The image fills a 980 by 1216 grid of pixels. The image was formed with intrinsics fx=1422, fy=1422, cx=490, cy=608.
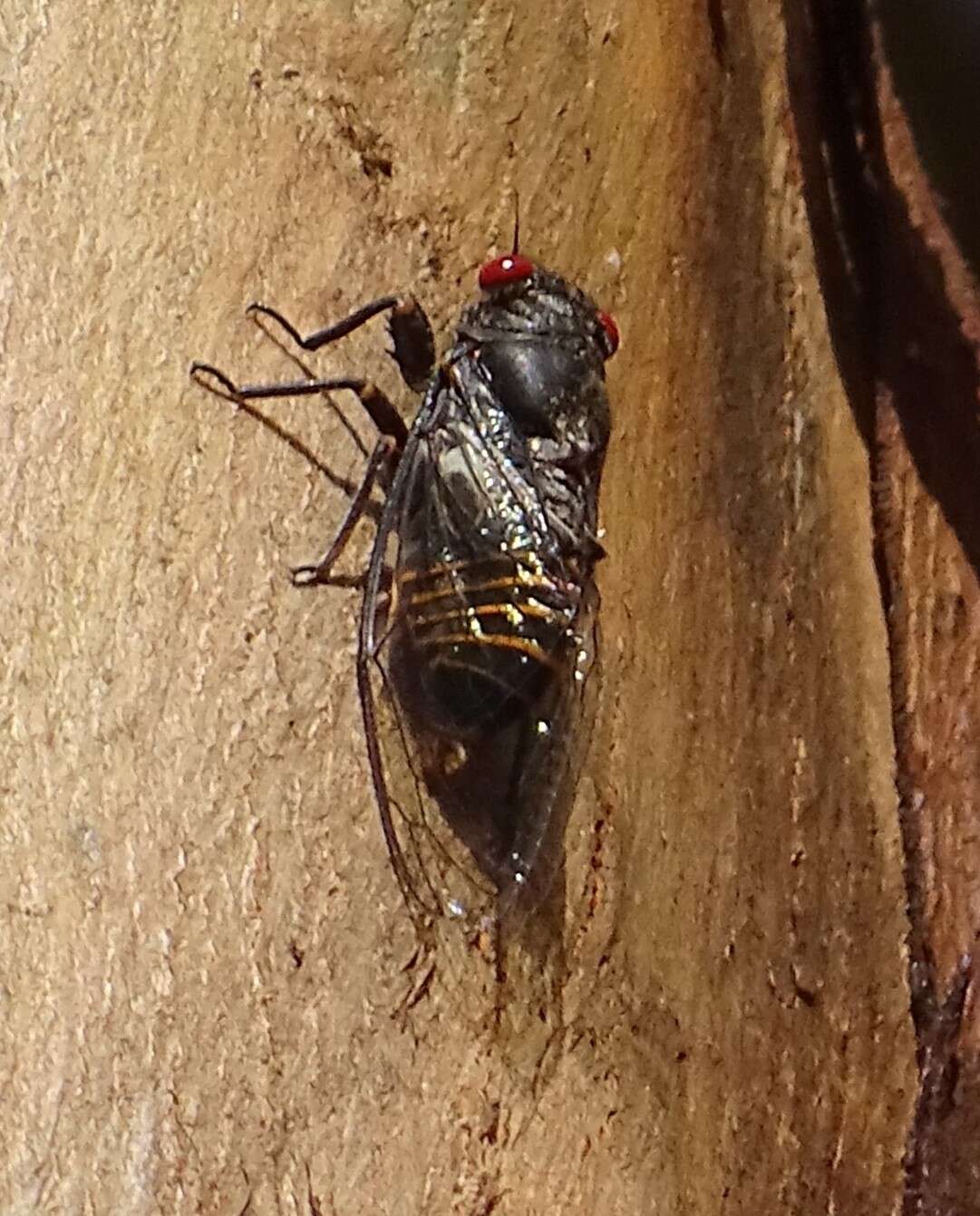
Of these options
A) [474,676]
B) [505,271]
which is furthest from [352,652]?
[505,271]

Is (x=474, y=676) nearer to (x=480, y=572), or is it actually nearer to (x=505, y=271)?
(x=480, y=572)

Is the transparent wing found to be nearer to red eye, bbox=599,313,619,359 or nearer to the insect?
the insect

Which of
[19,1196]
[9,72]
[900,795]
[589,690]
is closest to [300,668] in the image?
[589,690]

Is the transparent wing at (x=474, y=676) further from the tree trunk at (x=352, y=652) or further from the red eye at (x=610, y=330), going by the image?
the red eye at (x=610, y=330)

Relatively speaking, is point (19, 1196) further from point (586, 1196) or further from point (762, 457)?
point (762, 457)

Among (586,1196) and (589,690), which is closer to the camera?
(586,1196)

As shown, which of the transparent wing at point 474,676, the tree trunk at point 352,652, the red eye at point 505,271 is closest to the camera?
the tree trunk at point 352,652

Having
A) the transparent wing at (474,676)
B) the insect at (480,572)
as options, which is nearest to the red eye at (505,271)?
the insect at (480,572)
